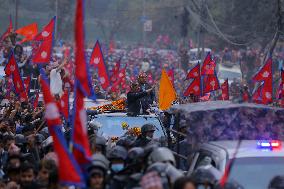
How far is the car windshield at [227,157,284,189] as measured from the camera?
888 centimetres

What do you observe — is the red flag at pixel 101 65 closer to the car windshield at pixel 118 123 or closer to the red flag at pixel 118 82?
the red flag at pixel 118 82

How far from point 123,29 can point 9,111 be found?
67423mm

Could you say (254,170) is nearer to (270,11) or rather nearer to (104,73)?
(104,73)

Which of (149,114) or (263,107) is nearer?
(263,107)

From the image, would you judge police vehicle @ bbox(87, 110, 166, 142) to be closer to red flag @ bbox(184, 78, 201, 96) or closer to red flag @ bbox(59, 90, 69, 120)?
red flag @ bbox(59, 90, 69, 120)

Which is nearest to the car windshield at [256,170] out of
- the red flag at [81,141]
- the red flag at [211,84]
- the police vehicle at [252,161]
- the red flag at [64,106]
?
the police vehicle at [252,161]

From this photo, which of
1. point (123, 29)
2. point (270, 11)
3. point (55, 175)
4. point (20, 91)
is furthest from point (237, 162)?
point (123, 29)

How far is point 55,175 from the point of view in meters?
8.33

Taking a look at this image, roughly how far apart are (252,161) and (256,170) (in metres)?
0.11

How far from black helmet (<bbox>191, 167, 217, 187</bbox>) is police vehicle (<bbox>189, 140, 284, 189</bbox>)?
52 centimetres

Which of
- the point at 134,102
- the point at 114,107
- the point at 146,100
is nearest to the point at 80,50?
the point at 134,102

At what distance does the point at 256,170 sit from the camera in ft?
29.5

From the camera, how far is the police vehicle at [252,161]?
891 cm

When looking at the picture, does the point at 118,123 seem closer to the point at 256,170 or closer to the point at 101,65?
the point at 101,65
